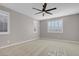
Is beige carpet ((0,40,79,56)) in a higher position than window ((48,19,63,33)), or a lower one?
lower

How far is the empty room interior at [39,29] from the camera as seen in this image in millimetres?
3420

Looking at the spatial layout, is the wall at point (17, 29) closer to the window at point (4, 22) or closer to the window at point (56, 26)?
the window at point (4, 22)

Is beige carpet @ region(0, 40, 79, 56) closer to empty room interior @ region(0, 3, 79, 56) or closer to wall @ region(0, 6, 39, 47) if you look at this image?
empty room interior @ region(0, 3, 79, 56)

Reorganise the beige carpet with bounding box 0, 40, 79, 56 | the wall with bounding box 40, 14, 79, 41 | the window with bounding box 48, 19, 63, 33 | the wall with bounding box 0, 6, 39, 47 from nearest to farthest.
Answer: the beige carpet with bounding box 0, 40, 79, 56 → the wall with bounding box 0, 6, 39, 47 → the wall with bounding box 40, 14, 79, 41 → the window with bounding box 48, 19, 63, 33

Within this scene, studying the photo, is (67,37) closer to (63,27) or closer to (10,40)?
(63,27)

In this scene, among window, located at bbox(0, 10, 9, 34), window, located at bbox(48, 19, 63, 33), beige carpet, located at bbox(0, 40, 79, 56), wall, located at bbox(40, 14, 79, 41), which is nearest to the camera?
beige carpet, located at bbox(0, 40, 79, 56)

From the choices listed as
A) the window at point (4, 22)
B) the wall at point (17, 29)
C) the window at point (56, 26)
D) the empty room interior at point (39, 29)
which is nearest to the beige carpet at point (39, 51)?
the empty room interior at point (39, 29)

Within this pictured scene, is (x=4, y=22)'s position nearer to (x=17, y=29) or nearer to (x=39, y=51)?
(x=17, y=29)

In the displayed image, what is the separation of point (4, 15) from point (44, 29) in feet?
15.6

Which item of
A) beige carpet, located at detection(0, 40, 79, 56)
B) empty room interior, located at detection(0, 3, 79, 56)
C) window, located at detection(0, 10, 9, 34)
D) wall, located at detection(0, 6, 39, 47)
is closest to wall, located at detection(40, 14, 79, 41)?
empty room interior, located at detection(0, 3, 79, 56)

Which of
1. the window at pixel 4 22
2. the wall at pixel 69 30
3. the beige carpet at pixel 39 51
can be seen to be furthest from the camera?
the wall at pixel 69 30

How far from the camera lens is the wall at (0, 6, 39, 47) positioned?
410 cm

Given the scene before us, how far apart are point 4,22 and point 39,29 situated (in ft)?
15.1

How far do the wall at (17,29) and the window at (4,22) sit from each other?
196mm
